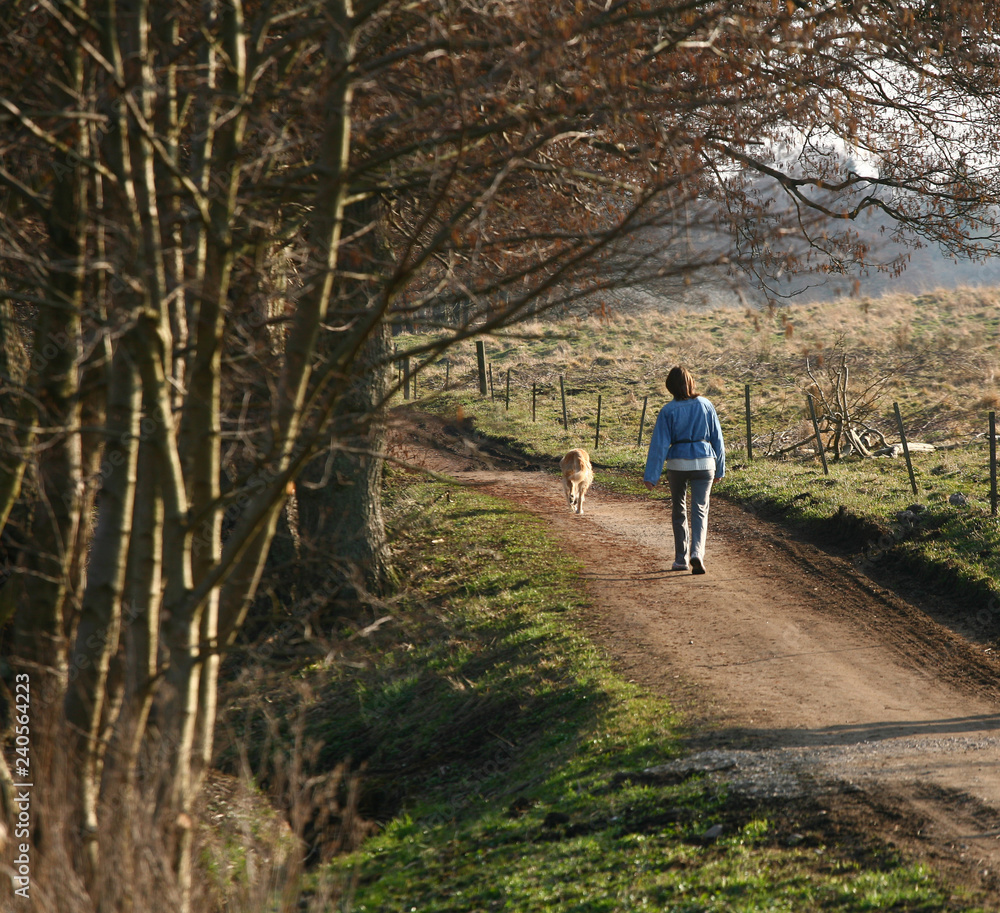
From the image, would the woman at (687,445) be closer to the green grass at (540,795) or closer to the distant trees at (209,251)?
the green grass at (540,795)

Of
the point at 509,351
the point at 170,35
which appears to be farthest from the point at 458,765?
the point at 509,351

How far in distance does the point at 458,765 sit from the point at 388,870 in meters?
1.49

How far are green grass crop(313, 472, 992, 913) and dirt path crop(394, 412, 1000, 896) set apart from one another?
0.93ft

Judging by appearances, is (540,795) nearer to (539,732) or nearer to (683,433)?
(539,732)

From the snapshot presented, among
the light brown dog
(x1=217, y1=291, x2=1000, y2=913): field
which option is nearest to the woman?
(x1=217, y1=291, x2=1000, y2=913): field

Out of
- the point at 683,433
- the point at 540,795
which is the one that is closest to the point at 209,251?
the point at 540,795

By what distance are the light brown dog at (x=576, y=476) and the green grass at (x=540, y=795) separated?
8.70 feet

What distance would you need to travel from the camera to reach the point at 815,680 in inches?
257

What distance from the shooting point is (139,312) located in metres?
3.09

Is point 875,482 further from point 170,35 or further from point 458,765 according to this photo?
point 170,35

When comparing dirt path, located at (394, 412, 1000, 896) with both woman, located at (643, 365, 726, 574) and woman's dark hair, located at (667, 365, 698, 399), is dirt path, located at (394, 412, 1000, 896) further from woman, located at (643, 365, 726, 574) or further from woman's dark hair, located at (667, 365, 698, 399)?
woman's dark hair, located at (667, 365, 698, 399)

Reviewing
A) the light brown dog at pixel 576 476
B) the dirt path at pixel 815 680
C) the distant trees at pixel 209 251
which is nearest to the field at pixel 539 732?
the dirt path at pixel 815 680

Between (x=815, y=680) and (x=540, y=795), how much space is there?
2.43 metres

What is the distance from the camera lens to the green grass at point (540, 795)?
406cm
